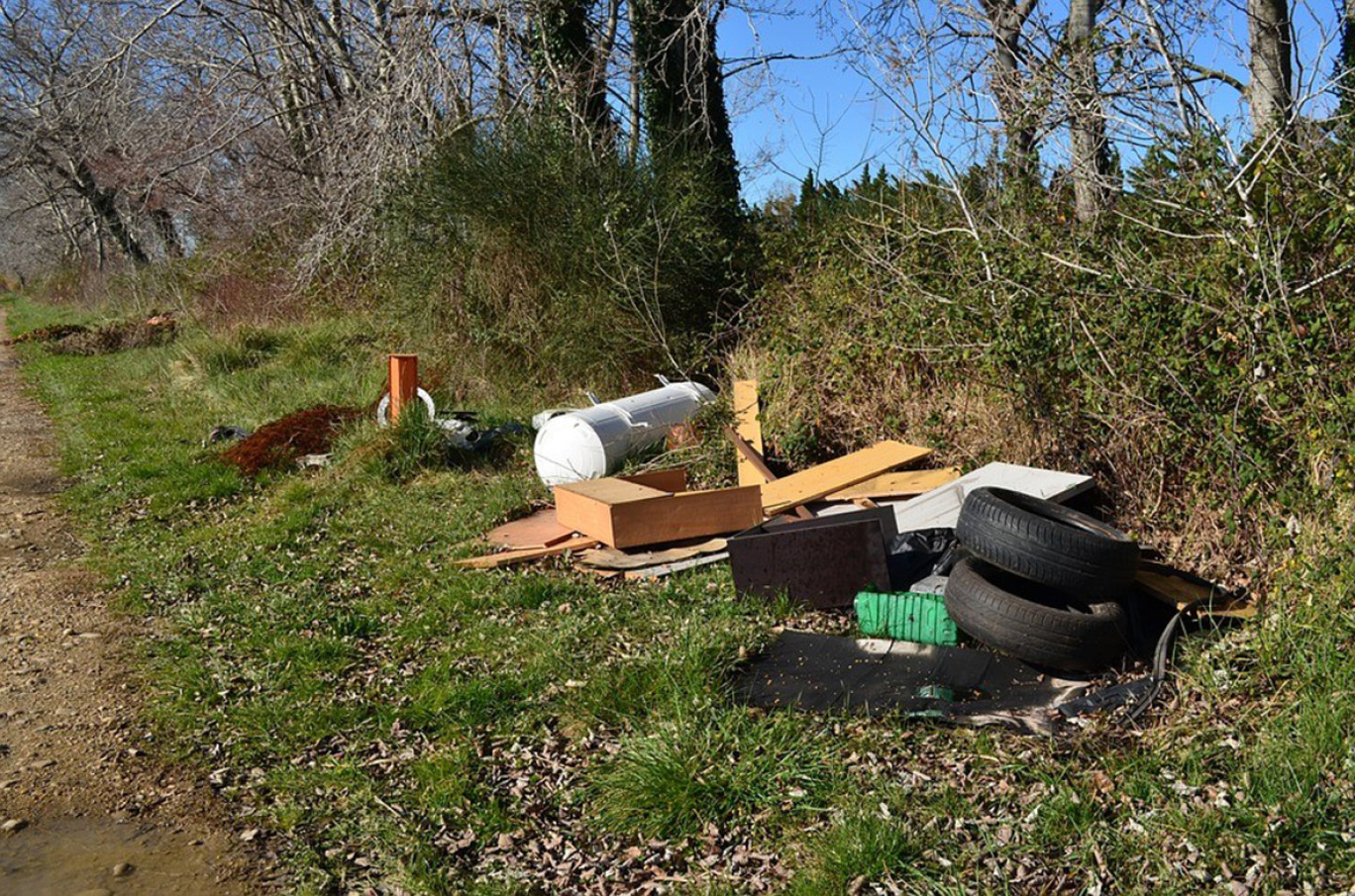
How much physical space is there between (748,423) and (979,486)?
2.67m

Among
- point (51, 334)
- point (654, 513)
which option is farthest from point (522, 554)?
point (51, 334)

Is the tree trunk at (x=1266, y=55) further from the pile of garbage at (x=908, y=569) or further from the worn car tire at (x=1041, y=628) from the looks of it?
the worn car tire at (x=1041, y=628)

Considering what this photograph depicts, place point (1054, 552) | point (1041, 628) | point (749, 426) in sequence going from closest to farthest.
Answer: point (1041, 628) < point (1054, 552) < point (749, 426)

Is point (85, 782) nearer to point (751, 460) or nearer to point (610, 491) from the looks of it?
point (610, 491)

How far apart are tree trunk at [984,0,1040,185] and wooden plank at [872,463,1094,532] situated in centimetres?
223

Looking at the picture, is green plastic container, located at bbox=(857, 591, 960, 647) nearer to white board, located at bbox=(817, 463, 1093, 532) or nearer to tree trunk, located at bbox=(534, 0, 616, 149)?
white board, located at bbox=(817, 463, 1093, 532)

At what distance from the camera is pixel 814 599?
16.5ft

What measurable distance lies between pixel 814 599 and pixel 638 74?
8.61m

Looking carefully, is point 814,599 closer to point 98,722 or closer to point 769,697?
point 769,697

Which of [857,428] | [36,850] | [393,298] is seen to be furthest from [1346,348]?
[393,298]

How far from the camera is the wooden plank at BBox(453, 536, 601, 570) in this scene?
5.98m

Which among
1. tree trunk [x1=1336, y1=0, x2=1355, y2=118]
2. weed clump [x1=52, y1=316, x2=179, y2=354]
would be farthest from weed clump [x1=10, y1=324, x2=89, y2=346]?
tree trunk [x1=1336, y1=0, x2=1355, y2=118]

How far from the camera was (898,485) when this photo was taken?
6.58 metres

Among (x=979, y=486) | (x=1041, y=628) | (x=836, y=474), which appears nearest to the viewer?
(x=1041, y=628)
